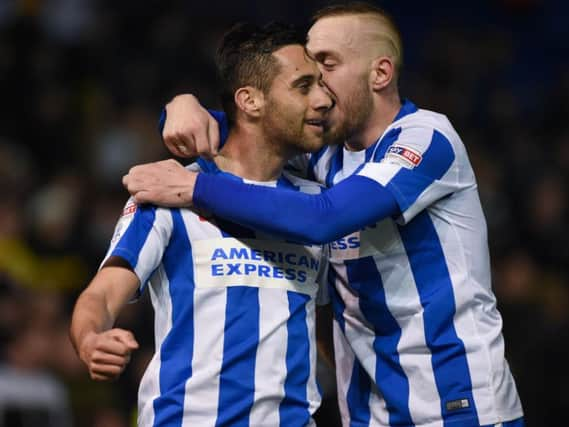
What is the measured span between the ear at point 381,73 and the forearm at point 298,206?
0.51 m

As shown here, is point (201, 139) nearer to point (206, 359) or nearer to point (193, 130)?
point (193, 130)

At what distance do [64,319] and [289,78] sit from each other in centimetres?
396

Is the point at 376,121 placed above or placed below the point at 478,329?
above

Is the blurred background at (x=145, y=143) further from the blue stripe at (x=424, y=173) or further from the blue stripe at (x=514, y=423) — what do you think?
the blue stripe at (x=424, y=173)

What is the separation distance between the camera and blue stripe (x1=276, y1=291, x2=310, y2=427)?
144 inches

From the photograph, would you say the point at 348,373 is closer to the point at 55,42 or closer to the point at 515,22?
the point at 55,42

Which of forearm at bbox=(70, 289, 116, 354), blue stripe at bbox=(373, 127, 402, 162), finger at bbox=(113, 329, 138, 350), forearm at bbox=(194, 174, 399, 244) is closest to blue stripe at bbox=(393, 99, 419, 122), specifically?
blue stripe at bbox=(373, 127, 402, 162)

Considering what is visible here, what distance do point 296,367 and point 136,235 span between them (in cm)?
62

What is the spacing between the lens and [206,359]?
3.61m

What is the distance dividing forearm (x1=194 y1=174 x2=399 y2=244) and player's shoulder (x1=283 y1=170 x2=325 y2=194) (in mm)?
260

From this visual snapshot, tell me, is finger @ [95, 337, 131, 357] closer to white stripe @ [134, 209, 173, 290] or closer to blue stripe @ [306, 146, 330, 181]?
white stripe @ [134, 209, 173, 290]

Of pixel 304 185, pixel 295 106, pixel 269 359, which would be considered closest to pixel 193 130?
pixel 295 106

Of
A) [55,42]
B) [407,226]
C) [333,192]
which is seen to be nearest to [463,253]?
[407,226]

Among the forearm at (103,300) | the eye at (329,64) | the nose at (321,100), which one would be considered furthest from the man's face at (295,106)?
the forearm at (103,300)
